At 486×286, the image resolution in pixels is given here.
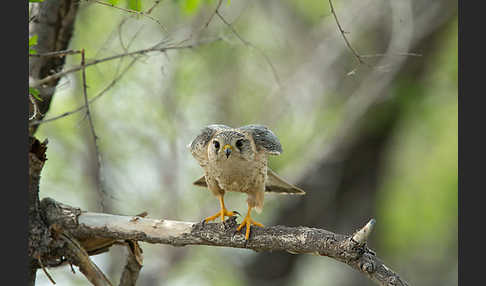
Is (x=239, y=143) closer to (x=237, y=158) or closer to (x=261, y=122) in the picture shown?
(x=237, y=158)

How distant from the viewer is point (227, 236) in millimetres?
3166

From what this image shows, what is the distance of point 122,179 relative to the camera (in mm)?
8703

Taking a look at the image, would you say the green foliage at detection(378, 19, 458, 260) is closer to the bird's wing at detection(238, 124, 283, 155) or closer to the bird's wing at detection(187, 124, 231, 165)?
the bird's wing at detection(238, 124, 283, 155)

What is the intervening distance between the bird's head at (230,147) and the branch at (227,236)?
417 millimetres

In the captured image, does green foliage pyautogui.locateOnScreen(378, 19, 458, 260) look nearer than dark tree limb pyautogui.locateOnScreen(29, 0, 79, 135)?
→ No

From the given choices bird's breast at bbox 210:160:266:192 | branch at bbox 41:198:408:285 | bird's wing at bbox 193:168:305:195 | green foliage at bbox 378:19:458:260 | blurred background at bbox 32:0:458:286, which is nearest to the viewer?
branch at bbox 41:198:408:285

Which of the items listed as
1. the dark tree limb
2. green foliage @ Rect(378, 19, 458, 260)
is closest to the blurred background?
green foliage @ Rect(378, 19, 458, 260)

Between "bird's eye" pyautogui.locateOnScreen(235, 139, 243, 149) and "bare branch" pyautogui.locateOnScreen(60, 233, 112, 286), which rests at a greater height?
"bird's eye" pyautogui.locateOnScreen(235, 139, 243, 149)

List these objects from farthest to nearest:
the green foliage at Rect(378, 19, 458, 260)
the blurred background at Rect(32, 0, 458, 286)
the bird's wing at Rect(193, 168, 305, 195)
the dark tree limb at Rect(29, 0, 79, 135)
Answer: the green foliage at Rect(378, 19, 458, 260)
the blurred background at Rect(32, 0, 458, 286)
the dark tree limb at Rect(29, 0, 79, 135)
the bird's wing at Rect(193, 168, 305, 195)

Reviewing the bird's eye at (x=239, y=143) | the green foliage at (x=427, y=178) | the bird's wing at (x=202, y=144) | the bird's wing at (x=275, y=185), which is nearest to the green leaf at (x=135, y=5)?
the bird's wing at (x=202, y=144)

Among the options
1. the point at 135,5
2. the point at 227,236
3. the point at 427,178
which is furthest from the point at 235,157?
the point at 427,178

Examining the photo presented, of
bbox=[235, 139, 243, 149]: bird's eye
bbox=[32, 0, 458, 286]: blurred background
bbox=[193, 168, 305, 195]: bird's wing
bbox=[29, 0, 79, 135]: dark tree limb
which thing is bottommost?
bbox=[235, 139, 243, 149]: bird's eye

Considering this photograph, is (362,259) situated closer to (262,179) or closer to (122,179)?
(262,179)

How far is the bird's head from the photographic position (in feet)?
10.9
